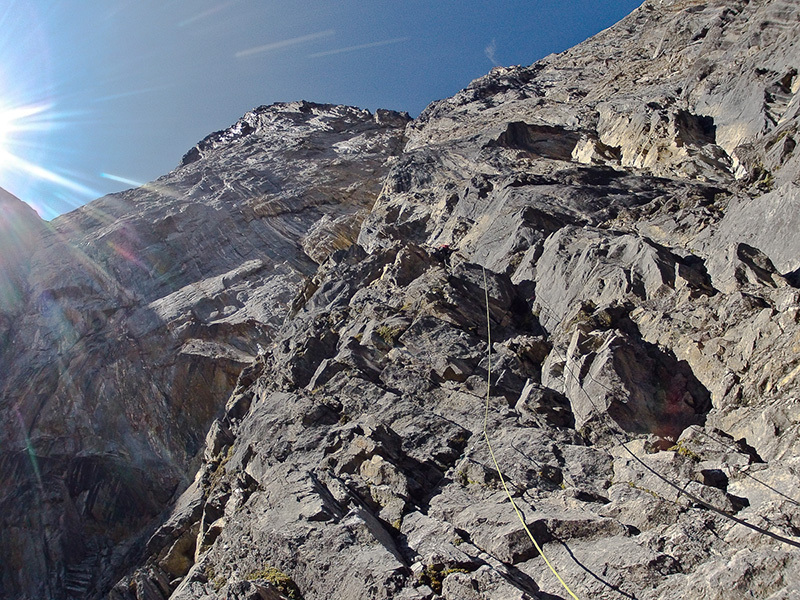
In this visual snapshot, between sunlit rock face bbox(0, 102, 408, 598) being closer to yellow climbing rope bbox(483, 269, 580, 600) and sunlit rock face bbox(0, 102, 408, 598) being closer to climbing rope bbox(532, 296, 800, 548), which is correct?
yellow climbing rope bbox(483, 269, 580, 600)

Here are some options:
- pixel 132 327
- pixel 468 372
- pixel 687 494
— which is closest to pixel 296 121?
pixel 132 327

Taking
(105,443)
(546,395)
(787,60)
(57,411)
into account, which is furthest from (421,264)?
(57,411)

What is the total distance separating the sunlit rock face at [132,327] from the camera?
24.4m

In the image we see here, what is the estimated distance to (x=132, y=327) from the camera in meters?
32.7

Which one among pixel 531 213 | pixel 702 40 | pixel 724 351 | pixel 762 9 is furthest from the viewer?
pixel 702 40

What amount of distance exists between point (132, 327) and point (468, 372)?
2343 centimetres

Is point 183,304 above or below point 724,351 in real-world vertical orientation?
above

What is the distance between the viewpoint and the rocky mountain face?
384 inches

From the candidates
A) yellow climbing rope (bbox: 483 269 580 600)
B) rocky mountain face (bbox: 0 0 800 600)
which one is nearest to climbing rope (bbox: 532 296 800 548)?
rocky mountain face (bbox: 0 0 800 600)

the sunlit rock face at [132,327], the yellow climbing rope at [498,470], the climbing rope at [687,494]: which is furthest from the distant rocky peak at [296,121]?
the climbing rope at [687,494]

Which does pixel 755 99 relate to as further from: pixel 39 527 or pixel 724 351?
pixel 39 527

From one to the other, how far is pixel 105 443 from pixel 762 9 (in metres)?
34.5

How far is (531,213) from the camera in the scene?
68.6 feet

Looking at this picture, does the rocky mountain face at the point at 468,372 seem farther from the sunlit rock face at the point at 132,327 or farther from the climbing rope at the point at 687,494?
the sunlit rock face at the point at 132,327
